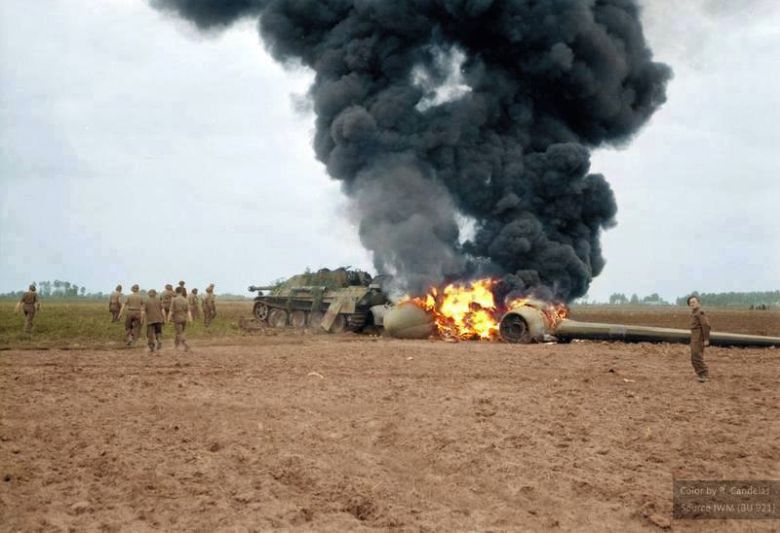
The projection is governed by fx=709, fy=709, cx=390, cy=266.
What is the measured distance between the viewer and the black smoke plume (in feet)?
82.8

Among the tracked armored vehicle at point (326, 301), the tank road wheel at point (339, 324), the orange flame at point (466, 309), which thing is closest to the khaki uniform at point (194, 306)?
the tracked armored vehicle at point (326, 301)

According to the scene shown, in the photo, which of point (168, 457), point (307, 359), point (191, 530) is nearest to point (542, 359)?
point (307, 359)

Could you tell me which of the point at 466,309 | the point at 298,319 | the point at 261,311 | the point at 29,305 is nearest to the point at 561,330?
the point at 466,309

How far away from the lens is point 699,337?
12789 millimetres

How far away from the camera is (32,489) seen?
6273mm

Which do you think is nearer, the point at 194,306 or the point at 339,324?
the point at 339,324

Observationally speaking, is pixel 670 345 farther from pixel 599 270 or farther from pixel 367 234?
pixel 367 234

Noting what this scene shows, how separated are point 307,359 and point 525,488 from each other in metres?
9.66

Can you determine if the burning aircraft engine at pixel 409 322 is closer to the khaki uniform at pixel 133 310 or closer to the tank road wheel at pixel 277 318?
the khaki uniform at pixel 133 310

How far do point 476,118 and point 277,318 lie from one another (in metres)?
13.3

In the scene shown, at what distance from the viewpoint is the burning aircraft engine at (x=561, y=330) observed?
20.8 metres

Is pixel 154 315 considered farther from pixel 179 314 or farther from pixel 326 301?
pixel 326 301

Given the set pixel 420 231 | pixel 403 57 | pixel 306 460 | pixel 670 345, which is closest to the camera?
pixel 306 460

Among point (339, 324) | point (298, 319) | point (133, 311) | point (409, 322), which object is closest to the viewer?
point (133, 311)
